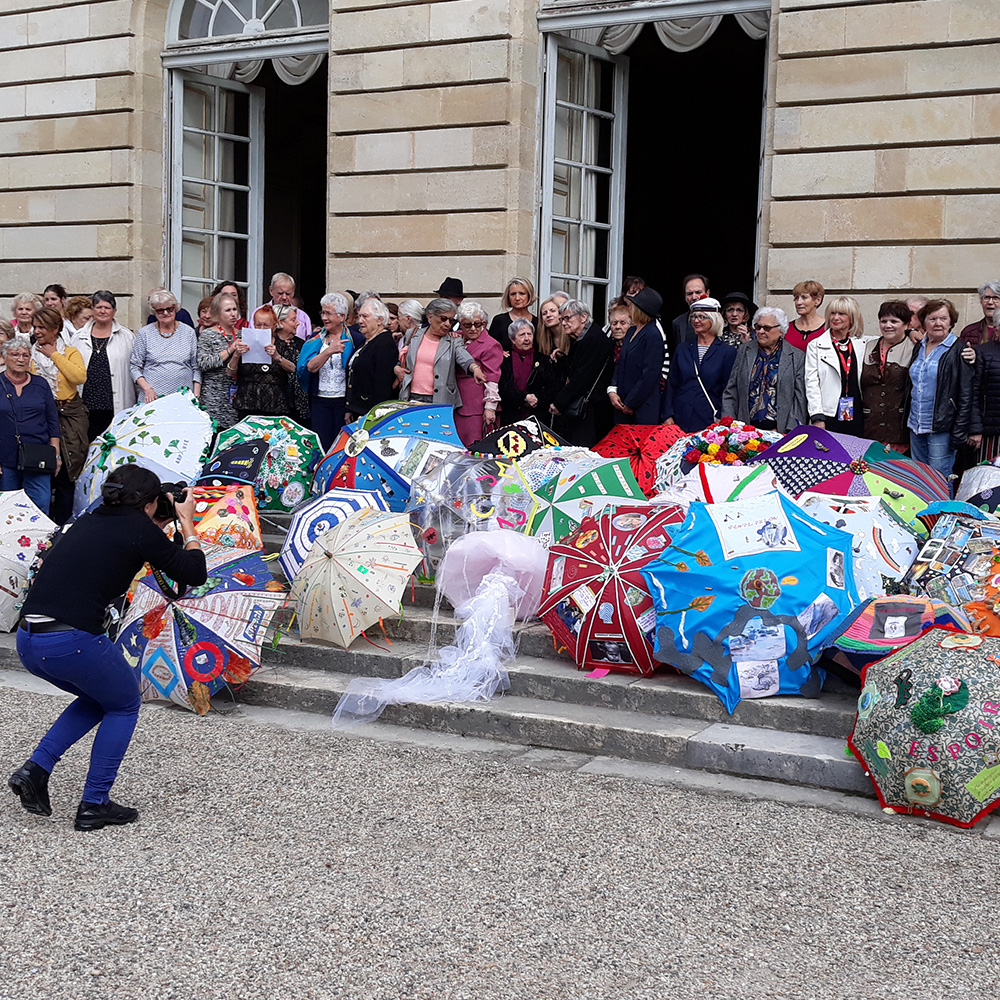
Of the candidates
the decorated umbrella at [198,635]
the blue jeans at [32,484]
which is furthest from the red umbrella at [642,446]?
the blue jeans at [32,484]

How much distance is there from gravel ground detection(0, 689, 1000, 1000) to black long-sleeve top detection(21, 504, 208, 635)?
38.4 inches

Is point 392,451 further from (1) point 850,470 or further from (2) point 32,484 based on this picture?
(2) point 32,484

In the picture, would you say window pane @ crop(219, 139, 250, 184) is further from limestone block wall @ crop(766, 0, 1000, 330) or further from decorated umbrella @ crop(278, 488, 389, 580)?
decorated umbrella @ crop(278, 488, 389, 580)

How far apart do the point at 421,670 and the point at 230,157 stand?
35.3ft

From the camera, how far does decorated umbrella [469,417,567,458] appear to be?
30.7ft

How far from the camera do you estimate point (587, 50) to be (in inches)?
529

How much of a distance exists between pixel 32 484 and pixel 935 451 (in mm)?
7183

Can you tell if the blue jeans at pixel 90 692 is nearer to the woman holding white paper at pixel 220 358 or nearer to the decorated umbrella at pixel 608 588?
the decorated umbrella at pixel 608 588

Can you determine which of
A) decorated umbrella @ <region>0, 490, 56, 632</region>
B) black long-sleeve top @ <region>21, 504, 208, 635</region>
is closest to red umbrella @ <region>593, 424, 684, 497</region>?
decorated umbrella @ <region>0, 490, 56, 632</region>

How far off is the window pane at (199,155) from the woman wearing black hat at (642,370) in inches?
320

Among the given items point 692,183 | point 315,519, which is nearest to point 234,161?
point 315,519

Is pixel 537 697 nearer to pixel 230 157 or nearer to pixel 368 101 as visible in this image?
pixel 368 101

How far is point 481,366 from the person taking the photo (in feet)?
34.1

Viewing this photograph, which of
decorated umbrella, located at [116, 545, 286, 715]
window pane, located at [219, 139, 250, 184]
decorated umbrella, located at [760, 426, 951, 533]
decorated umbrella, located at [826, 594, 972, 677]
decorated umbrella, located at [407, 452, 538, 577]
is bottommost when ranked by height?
decorated umbrella, located at [116, 545, 286, 715]
